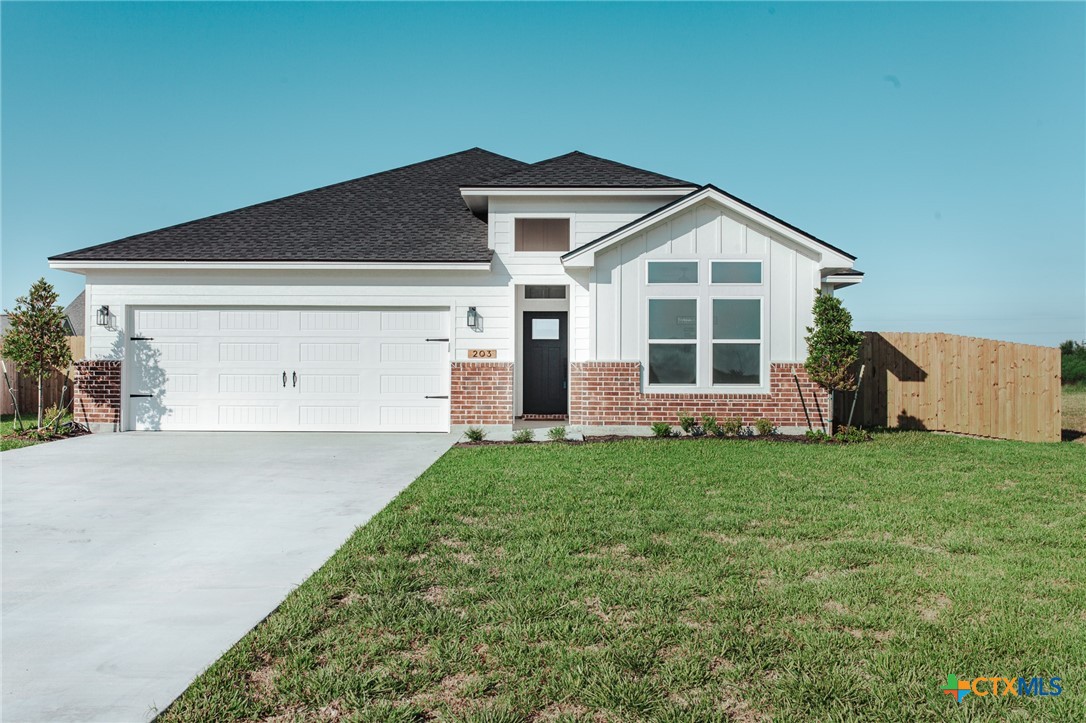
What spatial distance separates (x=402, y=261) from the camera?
482 inches

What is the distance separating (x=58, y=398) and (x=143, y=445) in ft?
18.7

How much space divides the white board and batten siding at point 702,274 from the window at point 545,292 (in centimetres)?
243

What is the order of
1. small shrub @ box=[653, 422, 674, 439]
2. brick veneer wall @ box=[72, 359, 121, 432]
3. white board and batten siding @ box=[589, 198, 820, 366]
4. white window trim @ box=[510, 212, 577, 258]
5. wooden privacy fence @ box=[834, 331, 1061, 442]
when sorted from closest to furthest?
1. small shrub @ box=[653, 422, 674, 439]
2. white board and batten siding @ box=[589, 198, 820, 366]
3. wooden privacy fence @ box=[834, 331, 1061, 442]
4. brick veneer wall @ box=[72, 359, 121, 432]
5. white window trim @ box=[510, 212, 577, 258]

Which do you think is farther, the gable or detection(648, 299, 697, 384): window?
detection(648, 299, 697, 384): window

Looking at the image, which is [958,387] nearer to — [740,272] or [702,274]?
[740,272]

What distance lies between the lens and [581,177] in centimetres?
1301

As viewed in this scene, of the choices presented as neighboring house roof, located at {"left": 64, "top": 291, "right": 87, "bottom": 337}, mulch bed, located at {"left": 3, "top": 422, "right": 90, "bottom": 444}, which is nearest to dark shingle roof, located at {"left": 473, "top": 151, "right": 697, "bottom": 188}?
mulch bed, located at {"left": 3, "top": 422, "right": 90, "bottom": 444}

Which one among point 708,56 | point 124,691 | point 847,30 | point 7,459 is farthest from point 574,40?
point 124,691

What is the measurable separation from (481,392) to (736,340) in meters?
4.89

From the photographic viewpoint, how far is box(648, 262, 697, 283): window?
1173 cm

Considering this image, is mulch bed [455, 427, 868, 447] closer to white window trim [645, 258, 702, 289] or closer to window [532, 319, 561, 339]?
white window trim [645, 258, 702, 289]

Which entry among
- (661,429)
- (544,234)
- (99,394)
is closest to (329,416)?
(99,394)

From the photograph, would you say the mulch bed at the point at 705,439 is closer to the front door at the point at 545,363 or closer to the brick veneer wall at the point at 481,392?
the brick veneer wall at the point at 481,392

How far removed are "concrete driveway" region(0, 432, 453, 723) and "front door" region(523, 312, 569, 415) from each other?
424 cm
